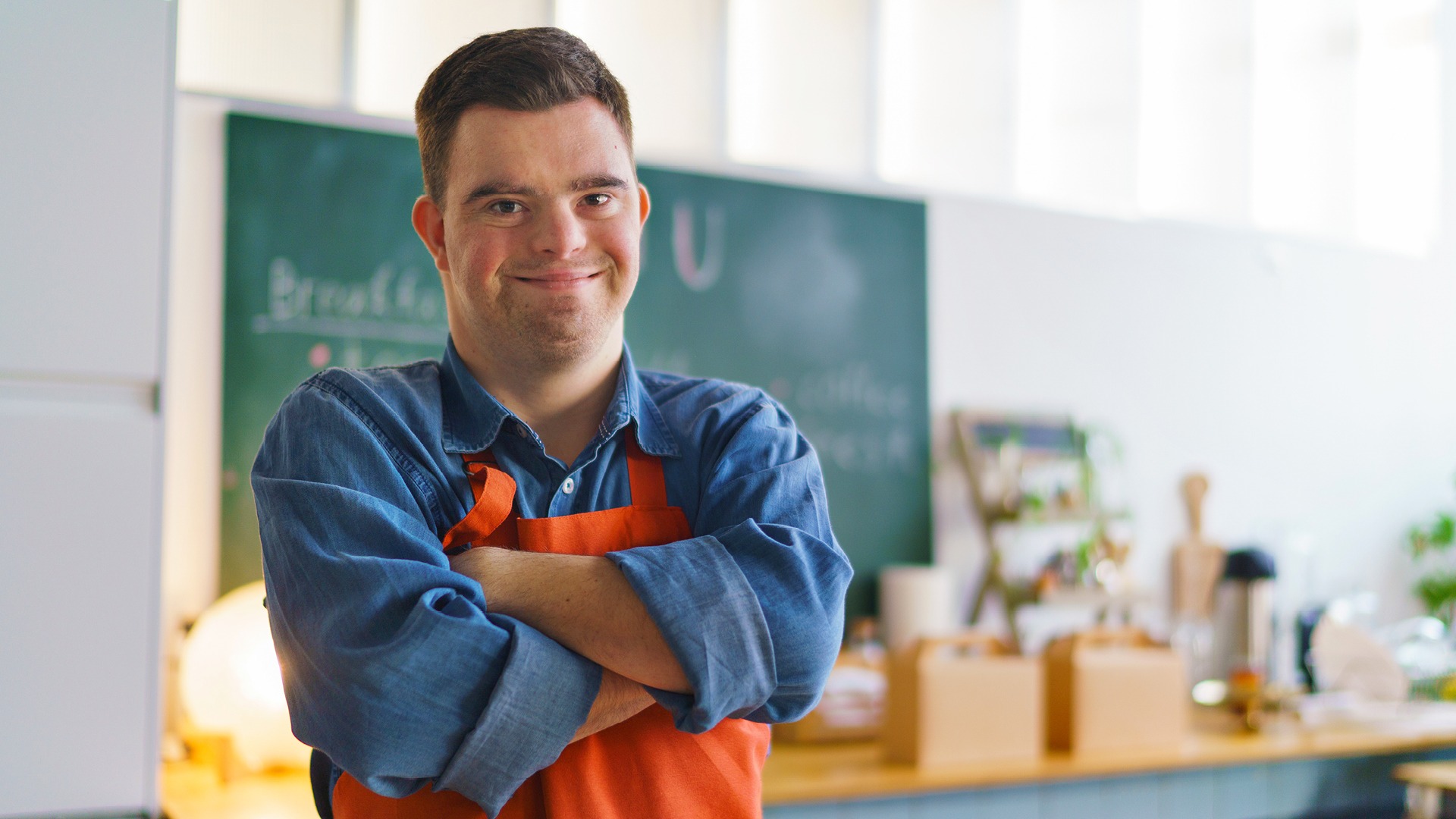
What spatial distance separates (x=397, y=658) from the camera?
833 millimetres

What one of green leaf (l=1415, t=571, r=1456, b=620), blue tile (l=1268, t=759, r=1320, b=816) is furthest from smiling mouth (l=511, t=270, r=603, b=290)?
green leaf (l=1415, t=571, r=1456, b=620)

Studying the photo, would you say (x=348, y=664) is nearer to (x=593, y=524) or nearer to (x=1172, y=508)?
(x=593, y=524)

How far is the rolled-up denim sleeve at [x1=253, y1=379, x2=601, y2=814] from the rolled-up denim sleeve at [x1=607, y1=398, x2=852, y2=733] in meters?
0.08

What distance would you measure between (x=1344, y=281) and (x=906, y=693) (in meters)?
2.69

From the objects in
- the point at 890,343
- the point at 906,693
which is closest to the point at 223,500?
the point at 906,693

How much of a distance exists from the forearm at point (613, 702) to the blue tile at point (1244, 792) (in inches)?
76.1

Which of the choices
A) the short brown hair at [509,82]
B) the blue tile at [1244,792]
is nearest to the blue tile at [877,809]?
the blue tile at [1244,792]

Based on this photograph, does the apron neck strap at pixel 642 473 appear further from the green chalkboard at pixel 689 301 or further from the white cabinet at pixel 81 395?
the green chalkboard at pixel 689 301

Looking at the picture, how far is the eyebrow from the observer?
936 mm

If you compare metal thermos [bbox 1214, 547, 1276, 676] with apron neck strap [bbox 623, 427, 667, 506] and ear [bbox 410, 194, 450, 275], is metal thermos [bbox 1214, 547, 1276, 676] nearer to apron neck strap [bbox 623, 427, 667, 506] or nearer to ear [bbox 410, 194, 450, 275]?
apron neck strap [bbox 623, 427, 667, 506]

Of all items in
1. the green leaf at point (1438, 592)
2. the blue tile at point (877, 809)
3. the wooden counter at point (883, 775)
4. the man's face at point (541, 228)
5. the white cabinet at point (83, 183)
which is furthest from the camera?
the green leaf at point (1438, 592)

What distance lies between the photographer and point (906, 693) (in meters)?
2.21

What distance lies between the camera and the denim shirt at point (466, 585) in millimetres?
843

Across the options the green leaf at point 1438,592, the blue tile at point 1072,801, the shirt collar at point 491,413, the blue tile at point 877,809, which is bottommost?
the blue tile at point 1072,801
